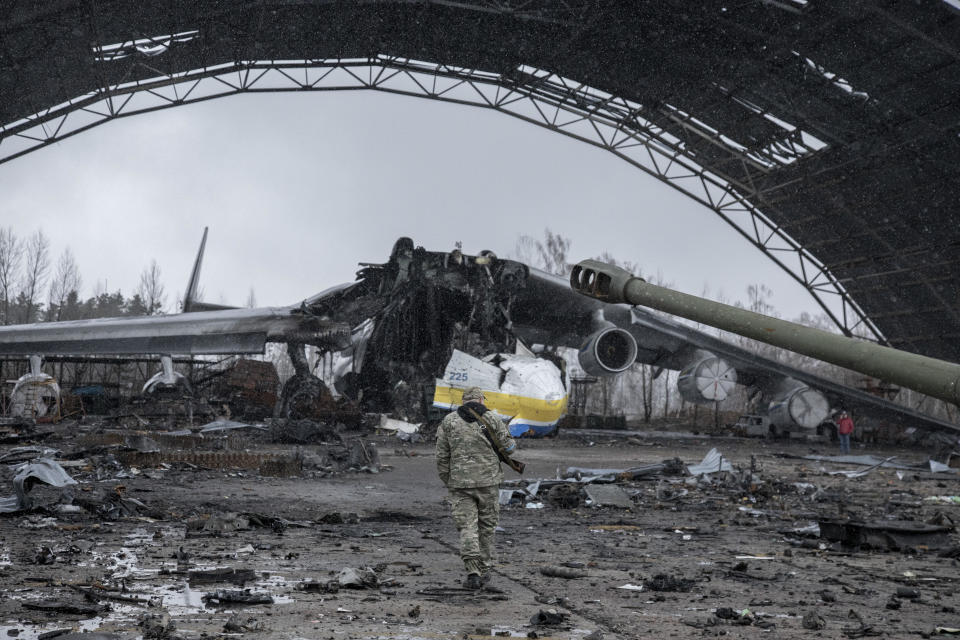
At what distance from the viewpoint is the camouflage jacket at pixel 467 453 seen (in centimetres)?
551

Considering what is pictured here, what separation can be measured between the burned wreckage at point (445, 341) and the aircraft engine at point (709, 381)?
3cm

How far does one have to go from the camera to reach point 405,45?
2119 cm

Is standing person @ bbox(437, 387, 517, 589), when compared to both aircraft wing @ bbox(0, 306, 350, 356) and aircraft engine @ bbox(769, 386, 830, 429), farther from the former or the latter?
aircraft engine @ bbox(769, 386, 830, 429)

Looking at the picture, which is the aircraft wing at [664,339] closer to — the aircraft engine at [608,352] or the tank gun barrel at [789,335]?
the aircraft engine at [608,352]

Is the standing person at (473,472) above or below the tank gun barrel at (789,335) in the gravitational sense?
below

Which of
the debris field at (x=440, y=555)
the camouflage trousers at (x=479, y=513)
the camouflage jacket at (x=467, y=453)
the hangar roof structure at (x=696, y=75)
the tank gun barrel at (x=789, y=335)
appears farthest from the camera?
the hangar roof structure at (x=696, y=75)

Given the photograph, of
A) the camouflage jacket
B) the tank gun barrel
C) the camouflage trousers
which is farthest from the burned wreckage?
the tank gun barrel

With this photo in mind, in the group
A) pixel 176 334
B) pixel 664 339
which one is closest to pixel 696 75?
pixel 664 339

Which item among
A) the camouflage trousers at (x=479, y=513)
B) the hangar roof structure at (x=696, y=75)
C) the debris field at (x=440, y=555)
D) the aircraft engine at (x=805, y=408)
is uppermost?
the hangar roof structure at (x=696, y=75)

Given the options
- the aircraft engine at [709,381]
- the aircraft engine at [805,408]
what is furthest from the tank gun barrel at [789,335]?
the aircraft engine at [805,408]

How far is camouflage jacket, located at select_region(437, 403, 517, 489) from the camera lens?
18.1ft

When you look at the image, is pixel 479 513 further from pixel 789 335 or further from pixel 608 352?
pixel 608 352

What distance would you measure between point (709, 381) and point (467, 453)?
16.9 m

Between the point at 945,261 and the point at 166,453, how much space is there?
21041 millimetres
